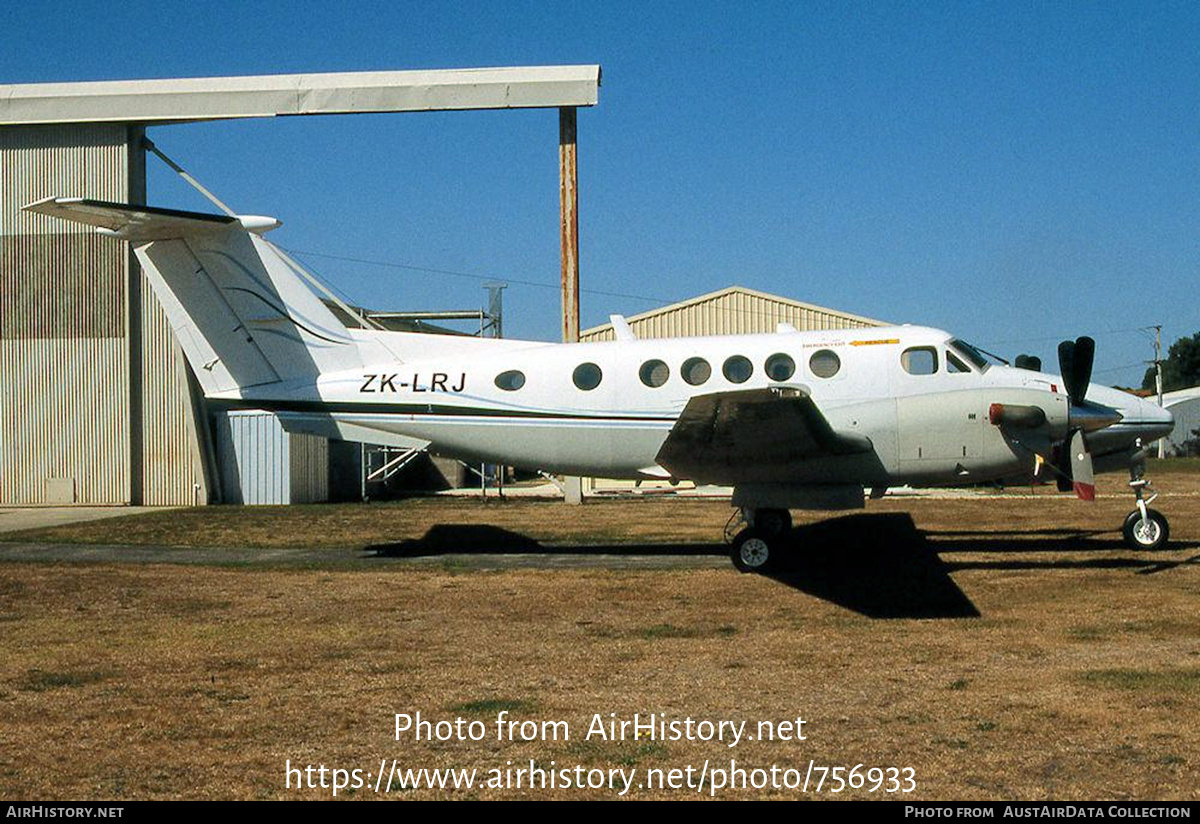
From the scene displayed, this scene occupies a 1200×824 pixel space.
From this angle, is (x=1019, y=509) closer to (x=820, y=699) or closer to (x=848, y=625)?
(x=848, y=625)

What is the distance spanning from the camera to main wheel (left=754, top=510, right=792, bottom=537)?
1351cm

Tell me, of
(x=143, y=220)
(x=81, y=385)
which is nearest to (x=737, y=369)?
(x=143, y=220)

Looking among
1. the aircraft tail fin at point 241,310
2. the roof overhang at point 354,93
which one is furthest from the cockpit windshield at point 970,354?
the roof overhang at point 354,93

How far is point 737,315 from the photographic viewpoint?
114ft

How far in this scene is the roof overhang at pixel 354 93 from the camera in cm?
2456

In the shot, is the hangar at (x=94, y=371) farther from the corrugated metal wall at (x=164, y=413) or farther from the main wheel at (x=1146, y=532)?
the main wheel at (x=1146, y=532)

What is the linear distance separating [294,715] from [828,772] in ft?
11.7

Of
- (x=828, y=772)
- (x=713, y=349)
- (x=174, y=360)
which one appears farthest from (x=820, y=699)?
(x=174, y=360)

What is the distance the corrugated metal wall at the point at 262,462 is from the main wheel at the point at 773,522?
54.2 ft

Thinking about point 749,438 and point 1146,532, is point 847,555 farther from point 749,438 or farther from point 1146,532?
point 1146,532

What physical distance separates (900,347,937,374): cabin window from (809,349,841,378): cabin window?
853 mm

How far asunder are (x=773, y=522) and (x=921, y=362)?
114 inches

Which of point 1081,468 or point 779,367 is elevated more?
point 779,367

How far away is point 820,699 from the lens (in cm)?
723
